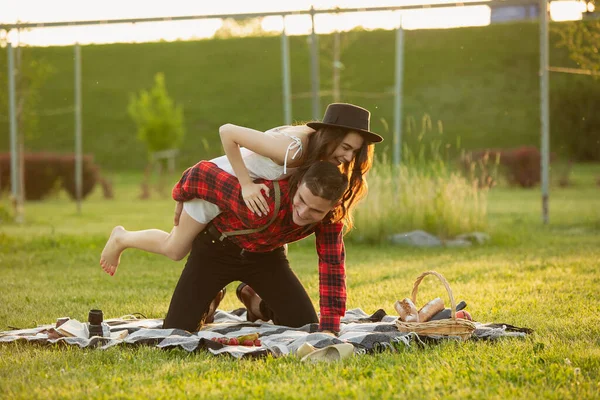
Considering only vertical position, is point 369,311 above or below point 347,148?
below

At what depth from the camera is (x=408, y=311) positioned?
413cm

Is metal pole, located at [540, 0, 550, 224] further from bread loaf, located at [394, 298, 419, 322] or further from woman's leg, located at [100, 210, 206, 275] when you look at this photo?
woman's leg, located at [100, 210, 206, 275]

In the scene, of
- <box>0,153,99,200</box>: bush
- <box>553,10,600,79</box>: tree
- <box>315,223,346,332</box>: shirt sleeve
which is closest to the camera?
<box>315,223,346,332</box>: shirt sleeve

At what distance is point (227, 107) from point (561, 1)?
23372 millimetres

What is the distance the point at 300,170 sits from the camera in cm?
394

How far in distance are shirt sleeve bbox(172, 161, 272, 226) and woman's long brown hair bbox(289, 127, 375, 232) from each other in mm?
223

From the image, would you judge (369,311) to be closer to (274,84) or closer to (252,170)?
(252,170)

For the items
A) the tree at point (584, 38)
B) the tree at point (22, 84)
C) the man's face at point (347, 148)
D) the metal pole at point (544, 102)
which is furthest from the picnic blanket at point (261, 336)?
the tree at point (22, 84)

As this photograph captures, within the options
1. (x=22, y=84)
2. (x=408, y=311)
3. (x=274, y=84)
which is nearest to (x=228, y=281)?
(x=408, y=311)

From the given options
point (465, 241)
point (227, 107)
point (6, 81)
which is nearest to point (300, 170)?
point (465, 241)

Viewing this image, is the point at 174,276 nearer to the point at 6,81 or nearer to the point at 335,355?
the point at 335,355

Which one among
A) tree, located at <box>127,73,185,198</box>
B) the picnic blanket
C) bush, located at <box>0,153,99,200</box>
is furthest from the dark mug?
tree, located at <box>127,73,185,198</box>

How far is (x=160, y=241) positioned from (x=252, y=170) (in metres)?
0.78

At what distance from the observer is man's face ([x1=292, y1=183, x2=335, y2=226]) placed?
12.0 feet
